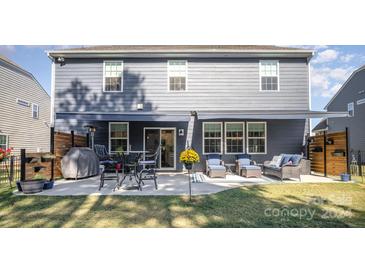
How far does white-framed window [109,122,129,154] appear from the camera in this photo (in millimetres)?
11180

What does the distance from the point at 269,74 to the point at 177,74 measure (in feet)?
16.3

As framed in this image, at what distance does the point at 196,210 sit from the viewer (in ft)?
15.8

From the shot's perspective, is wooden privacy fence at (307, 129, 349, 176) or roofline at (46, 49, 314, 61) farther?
roofline at (46, 49, 314, 61)

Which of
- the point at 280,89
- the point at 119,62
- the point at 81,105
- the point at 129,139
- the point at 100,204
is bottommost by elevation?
the point at 100,204

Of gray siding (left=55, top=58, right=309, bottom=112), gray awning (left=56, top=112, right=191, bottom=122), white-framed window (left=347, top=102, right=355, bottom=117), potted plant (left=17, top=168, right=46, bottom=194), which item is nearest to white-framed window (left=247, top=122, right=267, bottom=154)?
gray siding (left=55, top=58, right=309, bottom=112)

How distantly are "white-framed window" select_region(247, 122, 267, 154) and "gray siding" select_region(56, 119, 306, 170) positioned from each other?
0.70 ft

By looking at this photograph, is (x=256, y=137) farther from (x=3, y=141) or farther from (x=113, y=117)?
(x=3, y=141)

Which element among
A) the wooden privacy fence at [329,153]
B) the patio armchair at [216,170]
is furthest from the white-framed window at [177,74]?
the wooden privacy fence at [329,153]

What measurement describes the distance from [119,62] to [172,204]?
8900 mm

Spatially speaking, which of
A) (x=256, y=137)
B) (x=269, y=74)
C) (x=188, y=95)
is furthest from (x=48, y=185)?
(x=269, y=74)

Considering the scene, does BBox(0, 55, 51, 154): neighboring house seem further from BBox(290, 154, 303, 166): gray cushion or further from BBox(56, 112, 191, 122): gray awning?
BBox(290, 154, 303, 166): gray cushion
